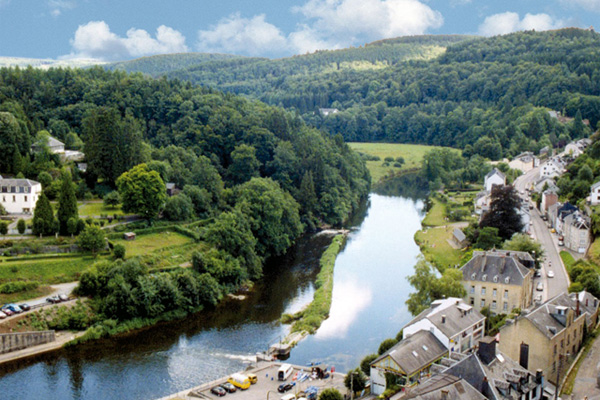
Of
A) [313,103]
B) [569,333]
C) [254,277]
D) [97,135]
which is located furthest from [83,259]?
[313,103]

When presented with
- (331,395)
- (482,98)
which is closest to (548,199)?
(331,395)

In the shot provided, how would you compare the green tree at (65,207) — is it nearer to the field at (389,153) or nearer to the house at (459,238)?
the house at (459,238)

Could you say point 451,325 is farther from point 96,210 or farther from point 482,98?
point 482,98

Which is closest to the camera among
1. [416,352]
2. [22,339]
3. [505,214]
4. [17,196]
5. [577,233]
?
[416,352]

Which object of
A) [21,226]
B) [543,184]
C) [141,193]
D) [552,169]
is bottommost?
[21,226]

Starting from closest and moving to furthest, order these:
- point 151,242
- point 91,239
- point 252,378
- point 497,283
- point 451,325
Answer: point 451,325, point 252,378, point 497,283, point 91,239, point 151,242

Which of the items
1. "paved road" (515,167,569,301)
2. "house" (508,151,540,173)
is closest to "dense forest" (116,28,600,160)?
"house" (508,151,540,173)

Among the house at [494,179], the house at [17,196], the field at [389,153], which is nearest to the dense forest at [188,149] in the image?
the house at [17,196]
